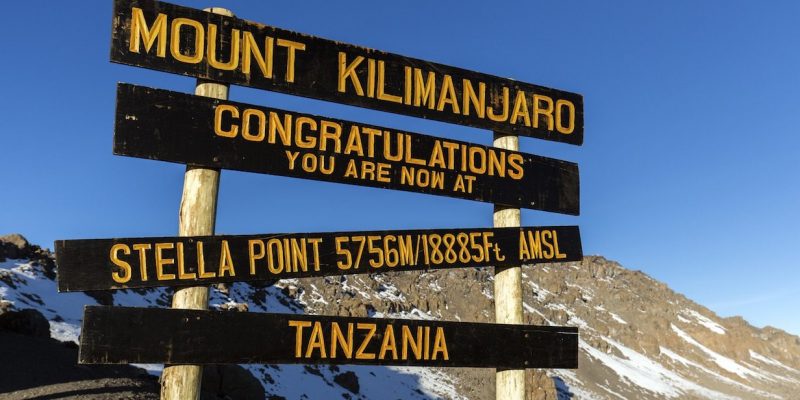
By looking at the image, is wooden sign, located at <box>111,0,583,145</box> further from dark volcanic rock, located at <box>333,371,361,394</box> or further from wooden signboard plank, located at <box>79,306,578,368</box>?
dark volcanic rock, located at <box>333,371,361,394</box>

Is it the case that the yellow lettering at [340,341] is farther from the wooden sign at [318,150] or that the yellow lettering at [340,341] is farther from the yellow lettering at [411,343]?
the wooden sign at [318,150]

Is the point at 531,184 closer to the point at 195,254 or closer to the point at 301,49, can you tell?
the point at 301,49

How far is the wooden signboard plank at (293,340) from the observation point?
5023mm

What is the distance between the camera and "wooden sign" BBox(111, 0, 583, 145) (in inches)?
216

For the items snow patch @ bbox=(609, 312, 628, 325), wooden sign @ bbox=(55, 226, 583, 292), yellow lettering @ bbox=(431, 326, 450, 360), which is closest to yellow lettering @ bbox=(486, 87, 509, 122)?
wooden sign @ bbox=(55, 226, 583, 292)

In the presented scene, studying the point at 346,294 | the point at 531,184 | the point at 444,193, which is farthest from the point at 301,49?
the point at 346,294

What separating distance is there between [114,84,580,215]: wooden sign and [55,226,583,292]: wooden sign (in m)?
0.49

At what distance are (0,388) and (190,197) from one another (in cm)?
1679

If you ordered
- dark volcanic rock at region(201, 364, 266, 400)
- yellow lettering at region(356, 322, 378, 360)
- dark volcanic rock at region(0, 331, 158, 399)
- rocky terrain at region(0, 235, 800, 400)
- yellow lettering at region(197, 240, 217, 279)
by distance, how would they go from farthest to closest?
dark volcanic rock at region(201, 364, 266, 400)
rocky terrain at region(0, 235, 800, 400)
dark volcanic rock at region(0, 331, 158, 399)
yellow lettering at region(356, 322, 378, 360)
yellow lettering at region(197, 240, 217, 279)

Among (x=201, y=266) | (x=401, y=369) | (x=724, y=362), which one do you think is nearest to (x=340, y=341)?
(x=201, y=266)

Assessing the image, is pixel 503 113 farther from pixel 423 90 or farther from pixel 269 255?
pixel 269 255

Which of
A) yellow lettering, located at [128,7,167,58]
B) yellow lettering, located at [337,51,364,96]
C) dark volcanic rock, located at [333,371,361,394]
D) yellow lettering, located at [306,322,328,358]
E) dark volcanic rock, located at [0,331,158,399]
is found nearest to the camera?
yellow lettering, located at [128,7,167,58]

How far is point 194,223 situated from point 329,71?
190 centimetres

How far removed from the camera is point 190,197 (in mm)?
5484
